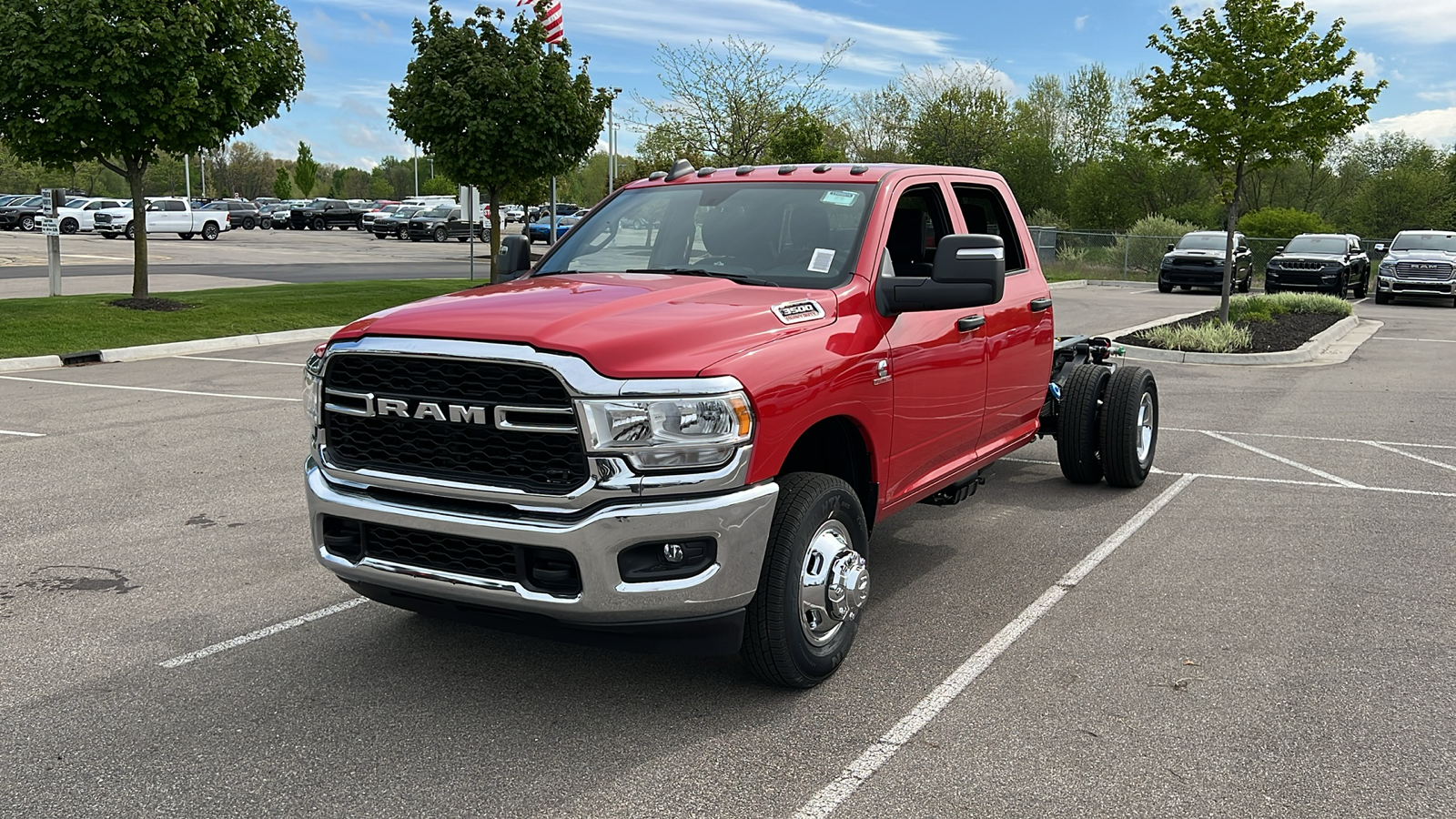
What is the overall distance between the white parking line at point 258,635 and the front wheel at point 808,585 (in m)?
2.13

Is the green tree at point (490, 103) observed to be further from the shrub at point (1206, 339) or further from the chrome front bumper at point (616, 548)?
the chrome front bumper at point (616, 548)

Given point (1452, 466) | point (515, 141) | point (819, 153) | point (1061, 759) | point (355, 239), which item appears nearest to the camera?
point (1061, 759)

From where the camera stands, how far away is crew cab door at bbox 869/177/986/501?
502 cm

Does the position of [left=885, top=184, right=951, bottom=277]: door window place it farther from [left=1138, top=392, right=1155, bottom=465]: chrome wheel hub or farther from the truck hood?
[left=1138, top=392, right=1155, bottom=465]: chrome wheel hub

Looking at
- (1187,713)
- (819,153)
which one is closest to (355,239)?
(819,153)

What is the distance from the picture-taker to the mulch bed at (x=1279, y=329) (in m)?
16.7

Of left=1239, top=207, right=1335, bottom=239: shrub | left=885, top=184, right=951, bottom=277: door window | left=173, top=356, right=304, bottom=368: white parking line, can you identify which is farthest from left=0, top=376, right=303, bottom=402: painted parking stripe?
left=1239, top=207, right=1335, bottom=239: shrub

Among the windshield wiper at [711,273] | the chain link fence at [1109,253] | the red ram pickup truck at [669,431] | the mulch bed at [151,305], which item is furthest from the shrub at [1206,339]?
the chain link fence at [1109,253]

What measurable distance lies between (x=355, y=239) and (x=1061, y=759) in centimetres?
5604

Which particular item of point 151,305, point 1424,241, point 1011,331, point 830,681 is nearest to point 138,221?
point 151,305

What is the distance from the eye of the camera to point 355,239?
56000 millimetres

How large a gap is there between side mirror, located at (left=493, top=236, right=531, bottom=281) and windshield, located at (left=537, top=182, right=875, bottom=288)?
250 mm

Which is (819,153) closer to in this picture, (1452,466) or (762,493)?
(1452,466)

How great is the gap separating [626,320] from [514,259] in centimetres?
211
